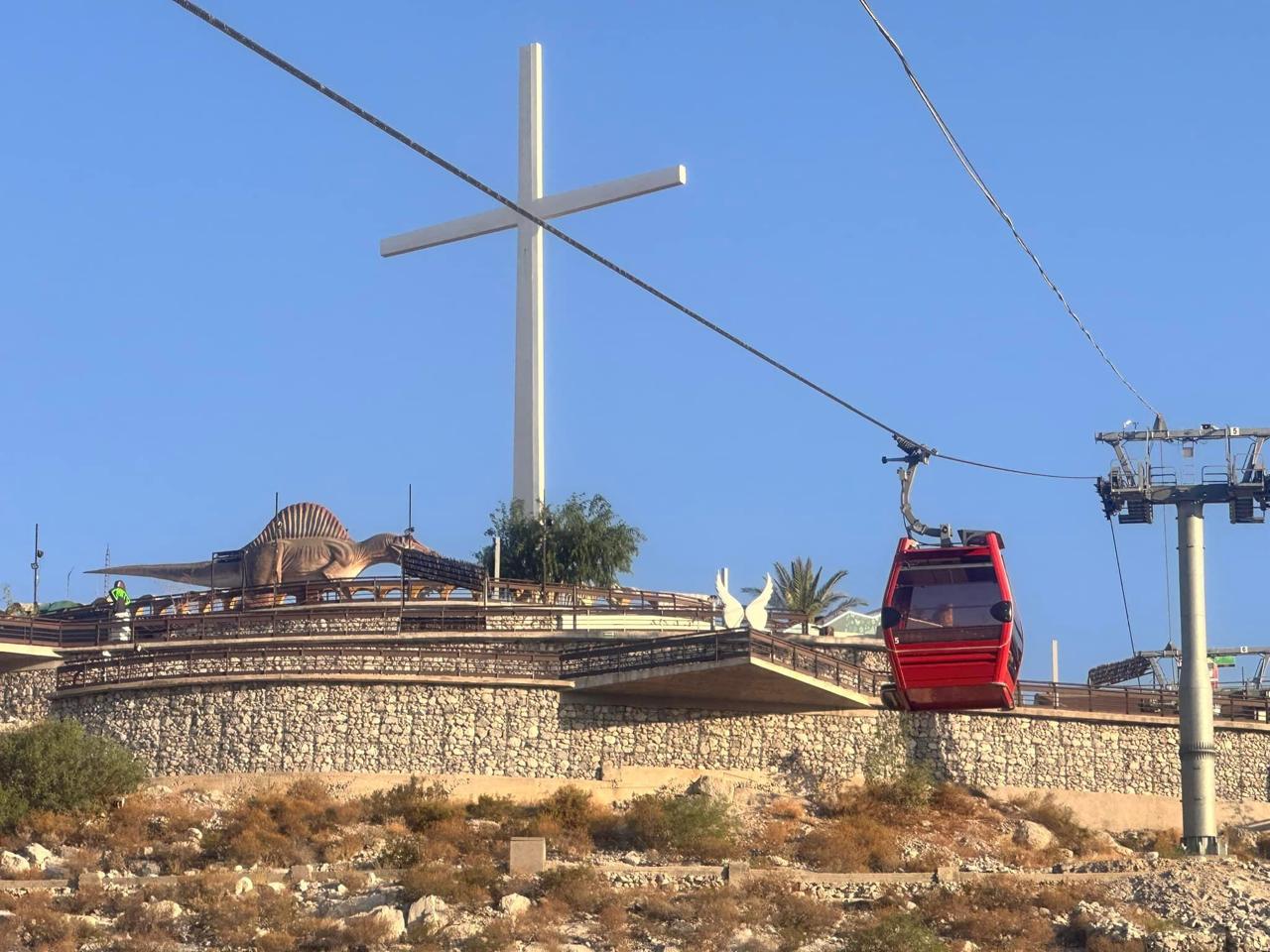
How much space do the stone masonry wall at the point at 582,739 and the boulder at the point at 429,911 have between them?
1056 cm

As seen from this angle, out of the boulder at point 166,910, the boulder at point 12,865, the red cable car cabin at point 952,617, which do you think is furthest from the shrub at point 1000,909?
the boulder at point 12,865

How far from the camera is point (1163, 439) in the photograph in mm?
51312

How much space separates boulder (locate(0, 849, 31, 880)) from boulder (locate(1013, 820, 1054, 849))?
22104 millimetres

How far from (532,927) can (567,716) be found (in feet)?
41.7

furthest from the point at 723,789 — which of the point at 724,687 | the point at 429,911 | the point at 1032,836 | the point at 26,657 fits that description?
the point at 26,657

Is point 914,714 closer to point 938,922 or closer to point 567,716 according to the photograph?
point 567,716

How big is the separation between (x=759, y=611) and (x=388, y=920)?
1772 centimetres

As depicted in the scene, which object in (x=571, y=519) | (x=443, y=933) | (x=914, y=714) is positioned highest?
(x=571, y=519)

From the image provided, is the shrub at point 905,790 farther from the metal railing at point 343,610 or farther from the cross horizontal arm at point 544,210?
the cross horizontal arm at point 544,210

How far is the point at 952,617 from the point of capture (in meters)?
42.2

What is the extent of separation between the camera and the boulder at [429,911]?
38.8 m

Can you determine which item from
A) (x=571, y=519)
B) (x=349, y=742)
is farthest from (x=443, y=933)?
(x=571, y=519)

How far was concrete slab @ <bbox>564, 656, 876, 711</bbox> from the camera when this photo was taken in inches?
1962

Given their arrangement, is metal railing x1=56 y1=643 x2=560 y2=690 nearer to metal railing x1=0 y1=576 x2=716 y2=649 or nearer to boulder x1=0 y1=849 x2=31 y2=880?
metal railing x1=0 y1=576 x2=716 y2=649
